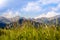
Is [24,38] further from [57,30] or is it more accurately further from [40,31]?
[57,30]

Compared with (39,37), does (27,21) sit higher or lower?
higher

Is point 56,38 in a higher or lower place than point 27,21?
lower

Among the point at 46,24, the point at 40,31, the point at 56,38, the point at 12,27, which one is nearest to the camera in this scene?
the point at 56,38

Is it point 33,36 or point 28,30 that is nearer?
point 33,36

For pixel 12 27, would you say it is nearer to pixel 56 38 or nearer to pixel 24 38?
pixel 24 38

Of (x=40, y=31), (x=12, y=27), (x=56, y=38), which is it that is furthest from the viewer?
(x=12, y=27)

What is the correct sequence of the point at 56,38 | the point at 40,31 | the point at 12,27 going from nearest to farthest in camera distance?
the point at 56,38
the point at 40,31
the point at 12,27

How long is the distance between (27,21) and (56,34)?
6.48 ft

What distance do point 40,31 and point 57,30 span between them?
689 millimetres

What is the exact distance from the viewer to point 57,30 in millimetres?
8641

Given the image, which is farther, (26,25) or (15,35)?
(26,25)

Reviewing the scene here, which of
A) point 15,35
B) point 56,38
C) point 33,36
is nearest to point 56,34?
point 56,38

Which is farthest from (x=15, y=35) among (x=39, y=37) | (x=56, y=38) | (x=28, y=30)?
(x=56, y=38)

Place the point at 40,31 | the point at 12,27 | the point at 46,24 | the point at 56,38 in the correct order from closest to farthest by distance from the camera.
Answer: the point at 56,38 < the point at 40,31 < the point at 46,24 < the point at 12,27
